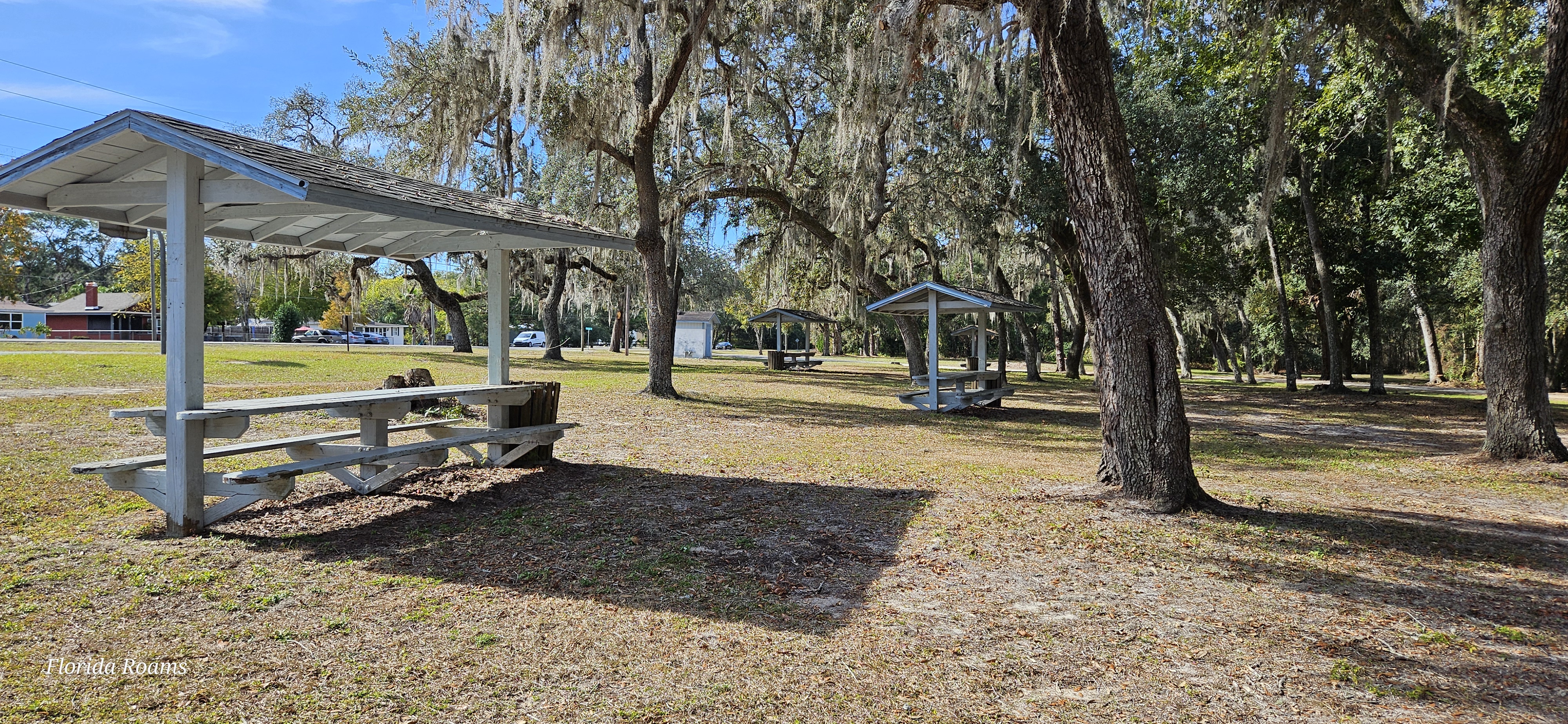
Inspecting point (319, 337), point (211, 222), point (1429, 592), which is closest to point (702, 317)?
point (319, 337)

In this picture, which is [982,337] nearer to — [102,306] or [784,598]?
[784,598]

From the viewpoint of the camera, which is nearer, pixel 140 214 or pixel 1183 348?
pixel 140 214

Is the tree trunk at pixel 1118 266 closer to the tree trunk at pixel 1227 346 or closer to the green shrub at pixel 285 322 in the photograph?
the tree trunk at pixel 1227 346

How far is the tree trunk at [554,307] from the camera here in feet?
90.1

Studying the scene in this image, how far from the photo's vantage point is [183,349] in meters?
4.82

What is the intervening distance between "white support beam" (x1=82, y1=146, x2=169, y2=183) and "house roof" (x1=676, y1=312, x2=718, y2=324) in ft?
Result: 141

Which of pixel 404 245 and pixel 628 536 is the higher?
pixel 404 245

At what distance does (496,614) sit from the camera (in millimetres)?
3732

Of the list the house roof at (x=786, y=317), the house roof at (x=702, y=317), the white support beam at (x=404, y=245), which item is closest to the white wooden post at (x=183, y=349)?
the white support beam at (x=404, y=245)

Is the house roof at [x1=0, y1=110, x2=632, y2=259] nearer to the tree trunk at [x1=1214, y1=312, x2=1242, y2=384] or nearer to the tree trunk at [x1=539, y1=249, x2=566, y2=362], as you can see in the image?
the tree trunk at [x1=539, y1=249, x2=566, y2=362]

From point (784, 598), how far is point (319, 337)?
57.3 meters

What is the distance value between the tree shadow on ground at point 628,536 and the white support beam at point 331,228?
208 centimetres

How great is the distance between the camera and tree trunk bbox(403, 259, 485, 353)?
86.5 feet

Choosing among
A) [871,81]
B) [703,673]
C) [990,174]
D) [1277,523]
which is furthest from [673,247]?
[703,673]
